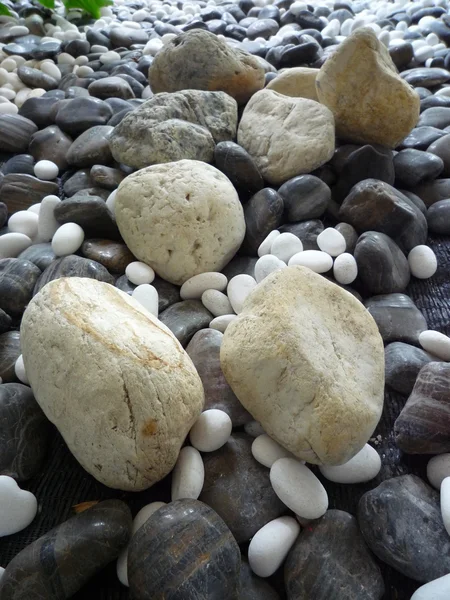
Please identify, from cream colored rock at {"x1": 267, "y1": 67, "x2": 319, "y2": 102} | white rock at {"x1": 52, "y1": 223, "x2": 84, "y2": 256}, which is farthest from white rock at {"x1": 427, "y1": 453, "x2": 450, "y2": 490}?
cream colored rock at {"x1": 267, "y1": 67, "x2": 319, "y2": 102}

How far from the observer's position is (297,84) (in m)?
1.72

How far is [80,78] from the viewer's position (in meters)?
2.12

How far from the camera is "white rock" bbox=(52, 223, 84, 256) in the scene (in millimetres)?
1201

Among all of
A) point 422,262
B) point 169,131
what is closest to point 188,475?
point 422,262

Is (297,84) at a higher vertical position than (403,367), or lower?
higher

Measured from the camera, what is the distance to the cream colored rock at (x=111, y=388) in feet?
2.54

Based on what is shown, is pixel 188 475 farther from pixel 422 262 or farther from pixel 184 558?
pixel 422 262

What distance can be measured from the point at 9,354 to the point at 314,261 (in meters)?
0.68

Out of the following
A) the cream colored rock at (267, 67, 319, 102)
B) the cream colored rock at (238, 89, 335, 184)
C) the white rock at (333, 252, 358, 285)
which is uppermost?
the cream colored rock at (267, 67, 319, 102)

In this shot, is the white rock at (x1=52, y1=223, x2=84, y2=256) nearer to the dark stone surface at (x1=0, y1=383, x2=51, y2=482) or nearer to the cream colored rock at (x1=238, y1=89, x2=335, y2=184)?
the dark stone surface at (x1=0, y1=383, x2=51, y2=482)

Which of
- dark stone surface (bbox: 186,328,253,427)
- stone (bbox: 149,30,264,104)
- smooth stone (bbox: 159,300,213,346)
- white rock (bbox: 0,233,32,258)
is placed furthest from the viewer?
stone (bbox: 149,30,264,104)

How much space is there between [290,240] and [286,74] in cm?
84

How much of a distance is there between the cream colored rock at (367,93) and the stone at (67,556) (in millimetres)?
1249

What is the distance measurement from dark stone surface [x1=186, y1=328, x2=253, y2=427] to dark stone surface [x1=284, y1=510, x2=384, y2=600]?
0.75 ft
